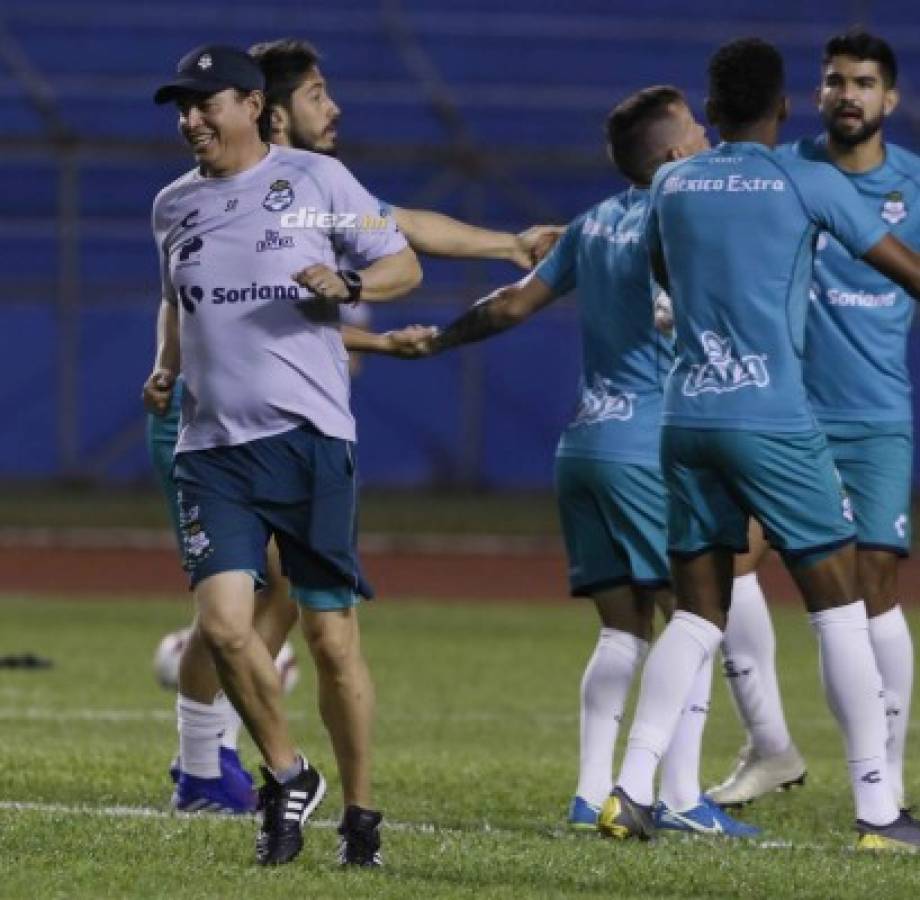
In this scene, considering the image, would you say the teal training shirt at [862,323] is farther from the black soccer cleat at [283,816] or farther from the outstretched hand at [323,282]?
the black soccer cleat at [283,816]

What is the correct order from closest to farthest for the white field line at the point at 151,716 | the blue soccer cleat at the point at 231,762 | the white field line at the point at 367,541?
the blue soccer cleat at the point at 231,762
the white field line at the point at 151,716
the white field line at the point at 367,541

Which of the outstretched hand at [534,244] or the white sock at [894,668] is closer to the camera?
the outstretched hand at [534,244]

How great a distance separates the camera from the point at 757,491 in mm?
7977

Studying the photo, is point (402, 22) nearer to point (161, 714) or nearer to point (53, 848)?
point (161, 714)

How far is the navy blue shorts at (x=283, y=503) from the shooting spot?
24.7ft

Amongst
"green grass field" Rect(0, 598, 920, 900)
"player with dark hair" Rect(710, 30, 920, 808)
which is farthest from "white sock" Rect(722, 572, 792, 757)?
"player with dark hair" Rect(710, 30, 920, 808)

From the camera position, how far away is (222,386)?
7.62 meters

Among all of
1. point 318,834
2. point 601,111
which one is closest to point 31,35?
point 601,111

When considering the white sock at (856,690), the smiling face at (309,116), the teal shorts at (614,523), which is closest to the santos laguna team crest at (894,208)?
the teal shorts at (614,523)

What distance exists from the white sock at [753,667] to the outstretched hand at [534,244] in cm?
143

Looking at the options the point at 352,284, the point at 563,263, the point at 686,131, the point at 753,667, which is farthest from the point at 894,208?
the point at 352,284

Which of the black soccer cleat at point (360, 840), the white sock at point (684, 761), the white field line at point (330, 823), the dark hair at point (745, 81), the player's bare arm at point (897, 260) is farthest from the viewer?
the white sock at point (684, 761)

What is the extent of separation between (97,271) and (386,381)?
348 centimetres

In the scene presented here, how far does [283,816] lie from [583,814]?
1.45 m
